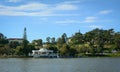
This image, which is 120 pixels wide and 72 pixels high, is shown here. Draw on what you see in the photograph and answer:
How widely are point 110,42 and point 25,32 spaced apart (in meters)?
49.5

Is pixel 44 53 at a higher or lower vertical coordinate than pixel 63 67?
higher

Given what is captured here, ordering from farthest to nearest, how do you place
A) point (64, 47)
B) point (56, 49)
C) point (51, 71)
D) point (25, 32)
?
point (25, 32) < point (56, 49) < point (64, 47) < point (51, 71)

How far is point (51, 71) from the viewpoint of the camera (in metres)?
58.7

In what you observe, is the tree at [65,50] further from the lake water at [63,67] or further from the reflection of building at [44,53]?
the lake water at [63,67]

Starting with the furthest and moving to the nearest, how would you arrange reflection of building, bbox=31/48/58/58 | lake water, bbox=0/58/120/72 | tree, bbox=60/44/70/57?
reflection of building, bbox=31/48/58/58 < tree, bbox=60/44/70/57 < lake water, bbox=0/58/120/72

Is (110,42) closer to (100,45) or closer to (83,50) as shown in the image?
(100,45)

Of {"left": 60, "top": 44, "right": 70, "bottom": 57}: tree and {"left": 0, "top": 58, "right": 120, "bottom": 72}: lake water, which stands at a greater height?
{"left": 60, "top": 44, "right": 70, "bottom": 57}: tree

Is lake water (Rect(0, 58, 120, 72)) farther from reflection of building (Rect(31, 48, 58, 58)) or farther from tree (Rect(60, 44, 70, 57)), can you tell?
reflection of building (Rect(31, 48, 58, 58))

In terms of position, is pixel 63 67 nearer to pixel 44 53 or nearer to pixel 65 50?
pixel 65 50

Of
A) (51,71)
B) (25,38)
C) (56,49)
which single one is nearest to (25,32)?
(25,38)

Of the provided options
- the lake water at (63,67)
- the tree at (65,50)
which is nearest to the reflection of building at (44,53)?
the tree at (65,50)

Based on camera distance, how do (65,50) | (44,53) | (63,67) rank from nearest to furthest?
(63,67) < (65,50) < (44,53)

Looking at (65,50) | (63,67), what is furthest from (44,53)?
(63,67)

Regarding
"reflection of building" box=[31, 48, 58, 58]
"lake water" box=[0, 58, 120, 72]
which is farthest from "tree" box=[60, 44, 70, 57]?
"lake water" box=[0, 58, 120, 72]
